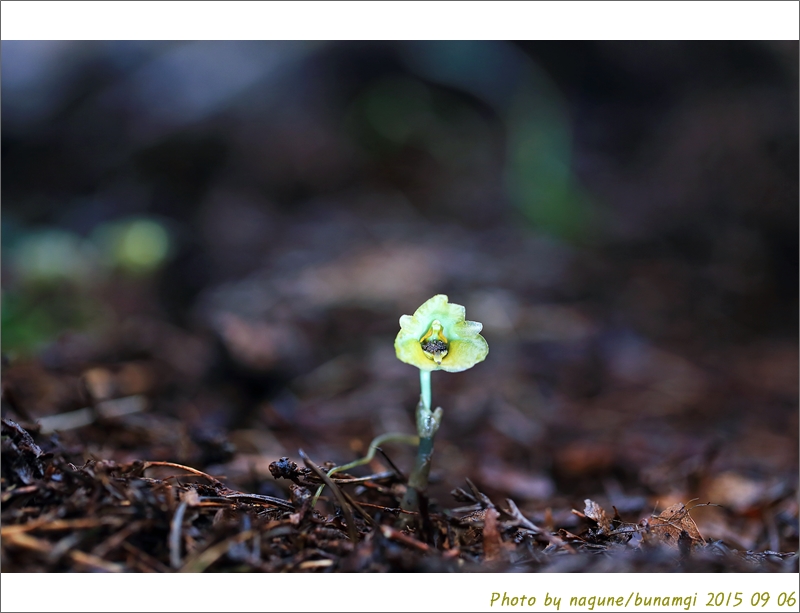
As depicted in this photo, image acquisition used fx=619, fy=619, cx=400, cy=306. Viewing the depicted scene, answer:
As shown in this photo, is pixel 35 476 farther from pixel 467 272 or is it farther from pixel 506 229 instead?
pixel 506 229

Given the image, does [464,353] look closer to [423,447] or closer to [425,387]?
[425,387]

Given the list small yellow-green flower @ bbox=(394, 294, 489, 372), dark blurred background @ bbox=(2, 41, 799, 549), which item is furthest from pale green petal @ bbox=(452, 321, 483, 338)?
dark blurred background @ bbox=(2, 41, 799, 549)

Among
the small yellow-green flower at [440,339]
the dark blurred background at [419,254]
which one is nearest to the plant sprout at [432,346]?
the small yellow-green flower at [440,339]

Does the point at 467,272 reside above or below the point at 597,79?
below

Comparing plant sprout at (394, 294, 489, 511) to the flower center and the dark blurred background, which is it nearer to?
the flower center

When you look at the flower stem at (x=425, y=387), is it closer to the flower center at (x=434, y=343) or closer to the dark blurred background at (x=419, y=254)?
the flower center at (x=434, y=343)

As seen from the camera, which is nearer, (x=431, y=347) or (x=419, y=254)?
(x=431, y=347)

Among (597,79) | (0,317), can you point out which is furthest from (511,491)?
(597,79)

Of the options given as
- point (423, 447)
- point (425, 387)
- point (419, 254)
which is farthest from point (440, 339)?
point (419, 254)
